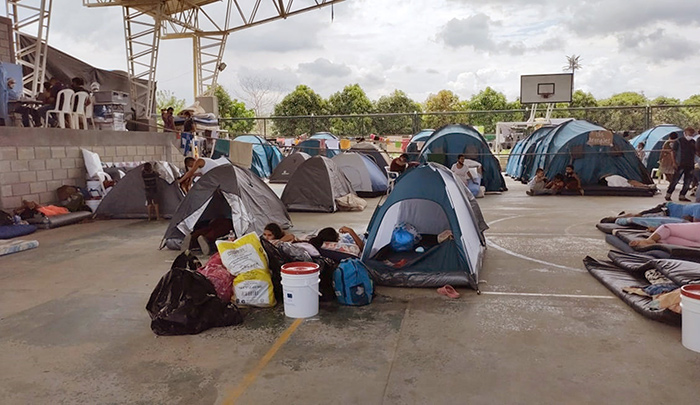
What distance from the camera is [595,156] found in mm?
13570

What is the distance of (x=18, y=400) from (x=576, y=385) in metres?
3.49

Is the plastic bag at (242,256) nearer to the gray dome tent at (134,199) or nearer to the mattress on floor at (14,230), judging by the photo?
the mattress on floor at (14,230)

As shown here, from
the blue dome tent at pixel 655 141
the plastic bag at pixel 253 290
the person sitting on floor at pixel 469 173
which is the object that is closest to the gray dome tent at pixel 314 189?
the person sitting on floor at pixel 469 173

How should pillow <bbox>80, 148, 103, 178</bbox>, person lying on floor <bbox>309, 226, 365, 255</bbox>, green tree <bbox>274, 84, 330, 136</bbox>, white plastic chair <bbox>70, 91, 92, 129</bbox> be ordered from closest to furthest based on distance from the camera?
person lying on floor <bbox>309, 226, 365, 255</bbox> < pillow <bbox>80, 148, 103, 178</bbox> < white plastic chair <bbox>70, 91, 92, 129</bbox> < green tree <bbox>274, 84, 330, 136</bbox>

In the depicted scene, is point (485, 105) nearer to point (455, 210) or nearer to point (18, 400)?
point (455, 210)

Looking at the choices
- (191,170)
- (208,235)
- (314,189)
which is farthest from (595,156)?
(208,235)

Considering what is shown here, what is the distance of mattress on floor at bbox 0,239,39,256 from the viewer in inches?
283

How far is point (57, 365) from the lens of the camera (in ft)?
12.1

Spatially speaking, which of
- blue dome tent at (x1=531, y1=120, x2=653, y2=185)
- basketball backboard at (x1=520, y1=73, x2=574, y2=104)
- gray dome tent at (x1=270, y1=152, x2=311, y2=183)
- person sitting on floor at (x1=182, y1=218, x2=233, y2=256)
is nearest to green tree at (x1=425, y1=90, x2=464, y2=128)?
→ basketball backboard at (x1=520, y1=73, x2=574, y2=104)

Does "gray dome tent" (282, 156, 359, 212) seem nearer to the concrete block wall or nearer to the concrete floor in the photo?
the concrete block wall

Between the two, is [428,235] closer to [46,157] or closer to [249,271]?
[249,271]

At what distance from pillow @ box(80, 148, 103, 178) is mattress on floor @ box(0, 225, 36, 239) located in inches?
90.5

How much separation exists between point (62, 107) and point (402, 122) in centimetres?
1563

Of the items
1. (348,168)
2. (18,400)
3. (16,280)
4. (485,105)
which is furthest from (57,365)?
(485,105)
